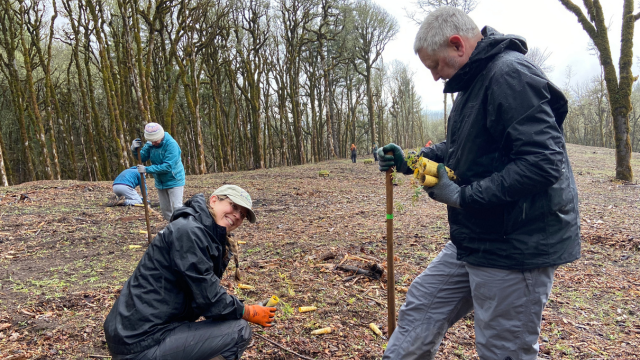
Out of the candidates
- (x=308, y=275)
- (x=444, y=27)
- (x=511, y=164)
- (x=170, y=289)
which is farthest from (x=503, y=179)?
(x=308, y=275)

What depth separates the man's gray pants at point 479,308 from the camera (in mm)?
1708

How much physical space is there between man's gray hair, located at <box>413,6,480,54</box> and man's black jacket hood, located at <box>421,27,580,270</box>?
106mm

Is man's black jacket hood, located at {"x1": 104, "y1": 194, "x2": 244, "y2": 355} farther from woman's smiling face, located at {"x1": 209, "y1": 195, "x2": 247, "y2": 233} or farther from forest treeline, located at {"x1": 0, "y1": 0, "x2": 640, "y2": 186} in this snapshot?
forest treeline, located at {"x1": 0, "y1": 0, "x2": 640, "y2": 186}

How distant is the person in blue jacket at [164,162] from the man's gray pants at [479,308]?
4.73 metres

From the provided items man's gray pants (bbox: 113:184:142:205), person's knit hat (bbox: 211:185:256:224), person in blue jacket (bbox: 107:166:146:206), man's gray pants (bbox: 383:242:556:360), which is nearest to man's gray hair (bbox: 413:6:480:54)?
man's gray pants (bbox: 383:242:556:360)

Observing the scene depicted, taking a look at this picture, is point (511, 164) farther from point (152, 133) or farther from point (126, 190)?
point (126, 190)

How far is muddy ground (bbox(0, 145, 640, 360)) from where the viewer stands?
3.17 metres

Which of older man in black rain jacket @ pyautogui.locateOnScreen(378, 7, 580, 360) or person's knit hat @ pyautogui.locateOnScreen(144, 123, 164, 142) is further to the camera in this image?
person's knit hat @ pyautogui.locateOnScreen(144, 123, 164, 142)

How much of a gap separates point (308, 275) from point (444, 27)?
141 inches

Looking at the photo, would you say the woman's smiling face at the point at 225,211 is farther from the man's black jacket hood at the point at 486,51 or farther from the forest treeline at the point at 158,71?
the forest treeline at the point at 158,71

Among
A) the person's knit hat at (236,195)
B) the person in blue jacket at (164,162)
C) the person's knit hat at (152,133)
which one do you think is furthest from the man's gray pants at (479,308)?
the person's knit hat at (152,133)

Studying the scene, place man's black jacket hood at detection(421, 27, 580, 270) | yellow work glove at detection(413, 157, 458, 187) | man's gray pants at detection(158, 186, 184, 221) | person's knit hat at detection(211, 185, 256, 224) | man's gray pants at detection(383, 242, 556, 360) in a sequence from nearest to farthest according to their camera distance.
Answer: man's black jacket hood at detection(421, 27, 580, 270) < man's gray pants at detection(383, 242, 556, 360) < yellow work glove at detection(413, 157, 458, 187) < person's knit hat at detection(211, 185, 256, 224) < man's gray pants at detection(158, 186, 184, 221)

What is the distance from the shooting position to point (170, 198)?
20.4 feet

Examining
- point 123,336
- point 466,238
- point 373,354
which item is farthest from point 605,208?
point 123,336
